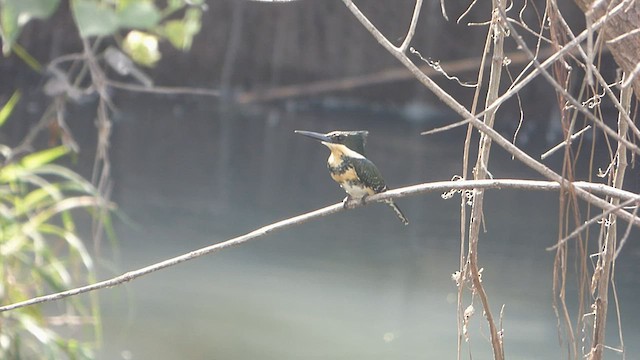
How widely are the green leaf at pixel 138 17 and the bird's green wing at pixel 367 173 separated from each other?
0.82 meters

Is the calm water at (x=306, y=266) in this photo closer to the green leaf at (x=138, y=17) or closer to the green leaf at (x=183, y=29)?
the green leaf at (x=183, y=29)

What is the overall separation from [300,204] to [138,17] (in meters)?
4.04

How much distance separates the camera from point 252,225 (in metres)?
4.56

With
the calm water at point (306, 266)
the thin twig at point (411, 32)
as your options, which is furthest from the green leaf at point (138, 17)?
the calm water at point (306, 266)

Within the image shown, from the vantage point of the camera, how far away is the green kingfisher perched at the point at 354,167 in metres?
1.78

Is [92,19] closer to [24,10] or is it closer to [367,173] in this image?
[24,10]

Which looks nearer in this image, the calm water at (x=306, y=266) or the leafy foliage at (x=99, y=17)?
the leafy foliage at (x=99, y=17)

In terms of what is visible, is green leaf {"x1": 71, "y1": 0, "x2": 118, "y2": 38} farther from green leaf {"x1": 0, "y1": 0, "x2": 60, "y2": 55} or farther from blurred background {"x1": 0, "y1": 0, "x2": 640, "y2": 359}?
blurred background {"x1": 0, "y1": 0, "x2": 640, "y2": 359}

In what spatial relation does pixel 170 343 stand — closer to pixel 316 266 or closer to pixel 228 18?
pixel 316 266

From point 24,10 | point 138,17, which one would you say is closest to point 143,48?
point 138,17

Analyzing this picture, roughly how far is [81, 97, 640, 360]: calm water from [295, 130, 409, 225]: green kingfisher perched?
154cm

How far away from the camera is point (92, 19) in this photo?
920 millimetres

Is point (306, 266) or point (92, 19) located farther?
point (306, 266)

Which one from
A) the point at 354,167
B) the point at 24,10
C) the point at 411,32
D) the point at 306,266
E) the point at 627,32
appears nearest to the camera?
the point at 24,10
